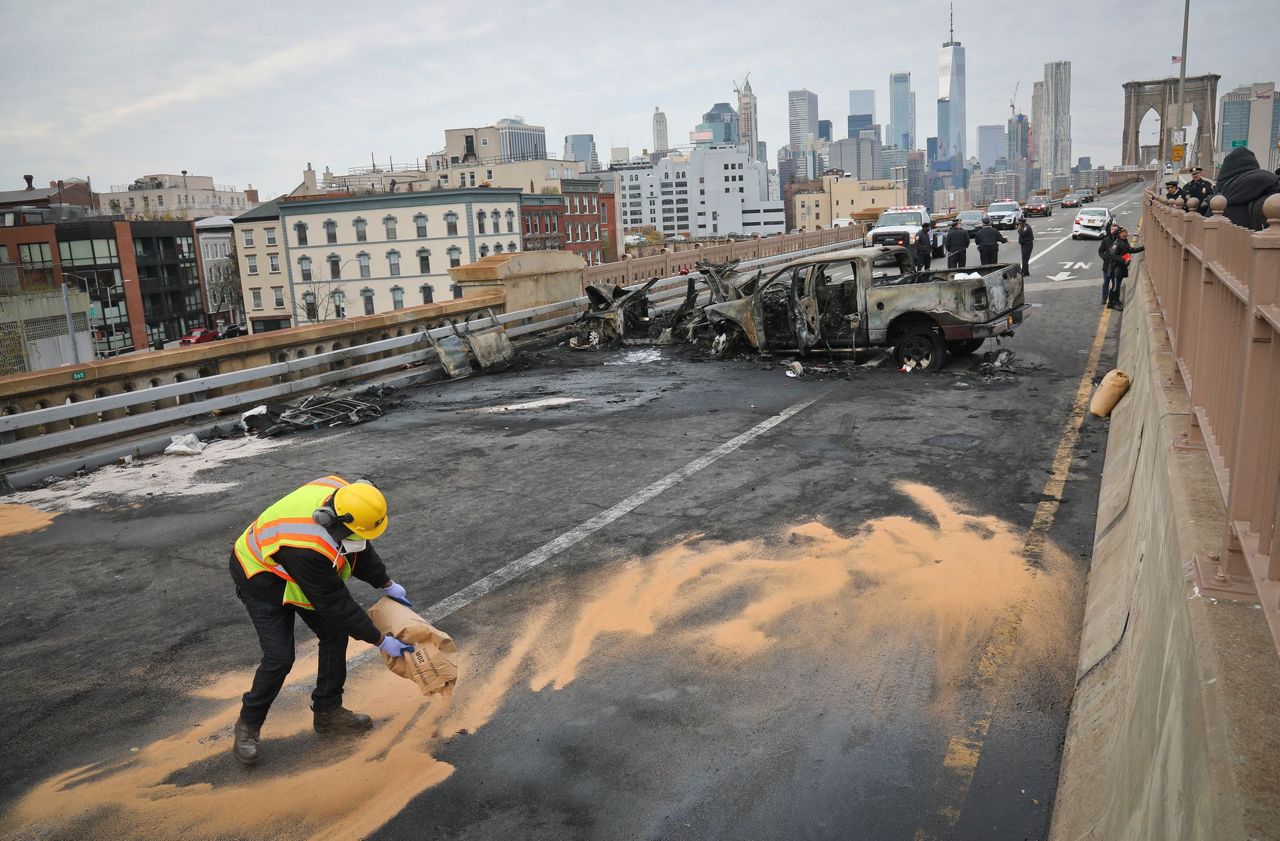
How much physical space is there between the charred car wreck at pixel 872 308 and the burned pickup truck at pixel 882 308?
2cm

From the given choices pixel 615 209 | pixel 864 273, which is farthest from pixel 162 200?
pixel 864 273

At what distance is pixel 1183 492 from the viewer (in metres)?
4.49

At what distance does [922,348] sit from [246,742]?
480 inches

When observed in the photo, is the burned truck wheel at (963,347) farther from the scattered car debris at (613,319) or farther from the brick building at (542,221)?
the brick building at (542,221)

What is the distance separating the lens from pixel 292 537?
4.95 m

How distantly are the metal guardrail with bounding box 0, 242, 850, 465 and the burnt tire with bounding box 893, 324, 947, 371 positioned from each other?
7852 millimetres

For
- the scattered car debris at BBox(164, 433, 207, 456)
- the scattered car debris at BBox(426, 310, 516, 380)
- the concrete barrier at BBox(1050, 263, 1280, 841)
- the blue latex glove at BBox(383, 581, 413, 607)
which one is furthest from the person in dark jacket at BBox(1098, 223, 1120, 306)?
the blue latex glove at BBox(383, 581, 413, 607)

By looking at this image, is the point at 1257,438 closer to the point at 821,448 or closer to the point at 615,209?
the point at 821,448

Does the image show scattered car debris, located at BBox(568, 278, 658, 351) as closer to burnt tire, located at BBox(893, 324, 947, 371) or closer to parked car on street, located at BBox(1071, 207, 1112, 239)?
burnt tire, located at BBox(893, 324, 947, 371)

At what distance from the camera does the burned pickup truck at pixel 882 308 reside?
14484 mm

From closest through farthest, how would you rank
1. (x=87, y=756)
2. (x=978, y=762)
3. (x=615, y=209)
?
(x=978, y=762) → (x=87, y=756) → (x=615, y=209)

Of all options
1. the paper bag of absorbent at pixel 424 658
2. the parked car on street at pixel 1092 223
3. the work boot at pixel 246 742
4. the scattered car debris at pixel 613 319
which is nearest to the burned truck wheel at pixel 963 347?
the scattered car debris at pixel 613 319

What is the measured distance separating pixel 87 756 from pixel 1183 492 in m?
5.86

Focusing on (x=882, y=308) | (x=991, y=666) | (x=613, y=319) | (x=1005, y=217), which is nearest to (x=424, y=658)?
(x=991, y=666)
